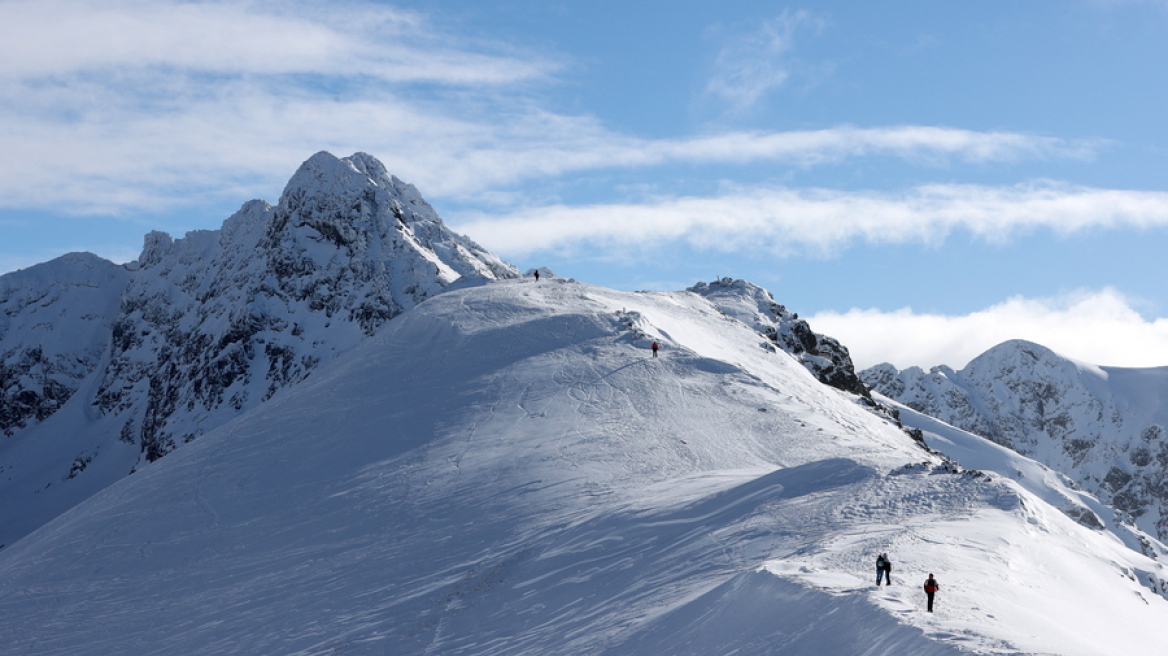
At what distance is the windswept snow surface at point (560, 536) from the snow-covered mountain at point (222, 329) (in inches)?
3639

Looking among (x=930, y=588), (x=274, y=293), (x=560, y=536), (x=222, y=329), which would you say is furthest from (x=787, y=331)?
(x=222, y=329)

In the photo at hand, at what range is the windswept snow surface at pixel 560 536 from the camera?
22.7 m

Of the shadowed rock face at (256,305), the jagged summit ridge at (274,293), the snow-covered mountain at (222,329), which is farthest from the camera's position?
the shadowed rock face at (256,305)

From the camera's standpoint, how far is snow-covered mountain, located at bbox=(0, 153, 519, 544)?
152 meters

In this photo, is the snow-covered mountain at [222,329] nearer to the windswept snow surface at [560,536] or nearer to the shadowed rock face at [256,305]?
the shadowed rock face at [256,305]

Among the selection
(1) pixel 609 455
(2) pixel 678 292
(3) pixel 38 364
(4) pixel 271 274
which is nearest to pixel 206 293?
(4) pixel 271 274

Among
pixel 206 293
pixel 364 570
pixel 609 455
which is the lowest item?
pixel 364 570

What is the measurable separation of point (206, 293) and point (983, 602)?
592ft

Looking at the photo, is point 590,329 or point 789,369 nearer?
point 590,329

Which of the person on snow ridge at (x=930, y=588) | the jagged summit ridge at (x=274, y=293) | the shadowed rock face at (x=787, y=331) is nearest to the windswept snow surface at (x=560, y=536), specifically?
the person on snow ridge at (x=930, y=588)

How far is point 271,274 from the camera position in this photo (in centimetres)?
16438

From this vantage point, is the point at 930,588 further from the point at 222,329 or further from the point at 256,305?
the point at 222,329

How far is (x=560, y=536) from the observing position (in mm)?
30609

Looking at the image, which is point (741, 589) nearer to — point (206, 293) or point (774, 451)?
point (774, 451)
